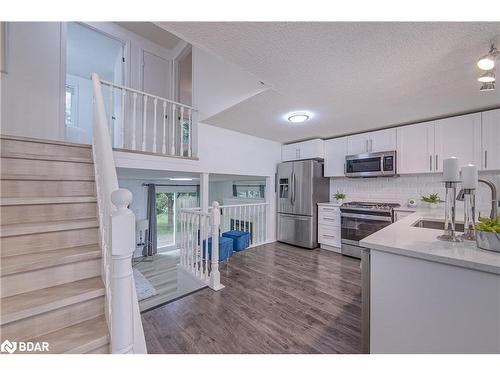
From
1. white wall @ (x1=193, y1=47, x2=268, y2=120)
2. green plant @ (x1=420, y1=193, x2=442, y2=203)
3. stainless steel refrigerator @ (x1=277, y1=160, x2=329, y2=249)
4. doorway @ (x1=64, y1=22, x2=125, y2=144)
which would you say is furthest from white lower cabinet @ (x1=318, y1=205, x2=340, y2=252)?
doorway @ (x1=64, y1=22, x2=125, y2=144)

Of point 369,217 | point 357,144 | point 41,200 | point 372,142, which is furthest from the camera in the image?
point 357,144

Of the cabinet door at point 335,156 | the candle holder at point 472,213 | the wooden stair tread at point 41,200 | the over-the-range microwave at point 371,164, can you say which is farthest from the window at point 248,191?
the candle holder at point 472,213

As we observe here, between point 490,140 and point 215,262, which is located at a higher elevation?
point 490,140

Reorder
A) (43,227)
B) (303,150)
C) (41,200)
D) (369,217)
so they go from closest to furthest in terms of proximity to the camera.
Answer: (43,227) → (41,200) → (369,217) → (303,150)

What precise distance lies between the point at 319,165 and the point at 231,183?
3195mm

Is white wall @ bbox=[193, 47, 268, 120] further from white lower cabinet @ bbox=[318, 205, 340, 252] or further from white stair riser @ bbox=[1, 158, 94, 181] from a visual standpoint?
white lower cabinet @ bbox=[318, 205, 340, 252]

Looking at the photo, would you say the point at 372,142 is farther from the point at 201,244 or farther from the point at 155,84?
the point at 155,84

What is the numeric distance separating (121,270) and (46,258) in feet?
2.44

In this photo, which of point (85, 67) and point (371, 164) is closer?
point (371, 164)

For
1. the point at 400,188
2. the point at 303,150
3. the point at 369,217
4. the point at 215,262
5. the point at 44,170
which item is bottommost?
the point at 215,262

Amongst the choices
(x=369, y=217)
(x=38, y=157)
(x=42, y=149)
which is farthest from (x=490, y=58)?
(x=42, y=149)

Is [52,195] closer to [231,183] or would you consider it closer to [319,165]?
[319,165]

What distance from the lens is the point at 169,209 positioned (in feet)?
21.1

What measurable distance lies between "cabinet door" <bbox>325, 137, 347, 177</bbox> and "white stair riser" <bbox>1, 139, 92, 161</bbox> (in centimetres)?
379
